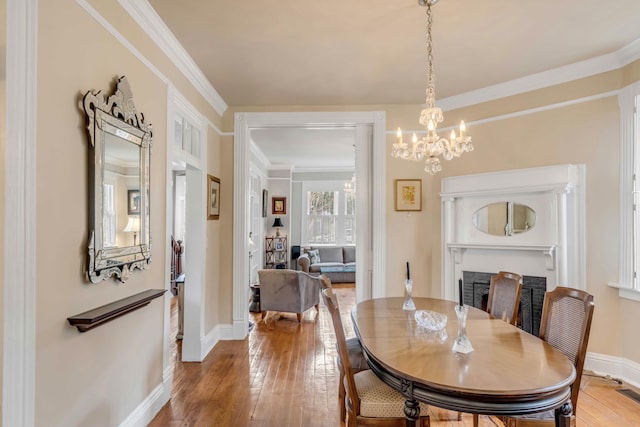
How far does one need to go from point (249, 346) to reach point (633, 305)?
12.0ft

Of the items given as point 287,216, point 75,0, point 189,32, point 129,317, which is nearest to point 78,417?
point 129,317

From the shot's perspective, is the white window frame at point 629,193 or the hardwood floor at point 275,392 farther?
the white window frame at point 629,193

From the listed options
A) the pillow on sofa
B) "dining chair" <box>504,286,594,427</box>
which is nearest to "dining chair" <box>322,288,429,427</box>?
"dining chair" <box>504,286,594,427</box>

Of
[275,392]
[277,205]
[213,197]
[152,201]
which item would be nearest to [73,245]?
[152,201]

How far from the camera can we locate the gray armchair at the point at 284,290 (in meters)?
4.48

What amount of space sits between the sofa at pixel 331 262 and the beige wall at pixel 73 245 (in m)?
5.28

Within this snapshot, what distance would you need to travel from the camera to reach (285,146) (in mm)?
6203

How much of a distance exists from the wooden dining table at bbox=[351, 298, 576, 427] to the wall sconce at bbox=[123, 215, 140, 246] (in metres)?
1.51

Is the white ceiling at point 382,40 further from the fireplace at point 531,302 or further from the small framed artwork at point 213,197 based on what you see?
the fireplace at point 531,302

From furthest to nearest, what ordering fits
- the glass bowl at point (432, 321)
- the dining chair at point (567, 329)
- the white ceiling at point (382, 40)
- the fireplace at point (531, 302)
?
the fireplace at point (531, 302) < the white ceiling at point (382, 40) < the glass bowl at point (432, 321) < the dining chair at point (567, 329)

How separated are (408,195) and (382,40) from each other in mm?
1884

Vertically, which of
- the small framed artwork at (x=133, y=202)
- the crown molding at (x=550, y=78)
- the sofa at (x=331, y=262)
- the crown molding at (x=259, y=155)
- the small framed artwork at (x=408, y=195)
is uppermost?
the crown molding at (x=550, y=78)

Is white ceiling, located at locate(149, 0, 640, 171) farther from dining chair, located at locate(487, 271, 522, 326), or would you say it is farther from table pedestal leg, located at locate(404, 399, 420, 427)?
table pedestal leg, located at locate(404, 399, 420, 427)

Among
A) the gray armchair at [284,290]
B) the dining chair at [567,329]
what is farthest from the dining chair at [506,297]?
the gray armchair at [284,290]
